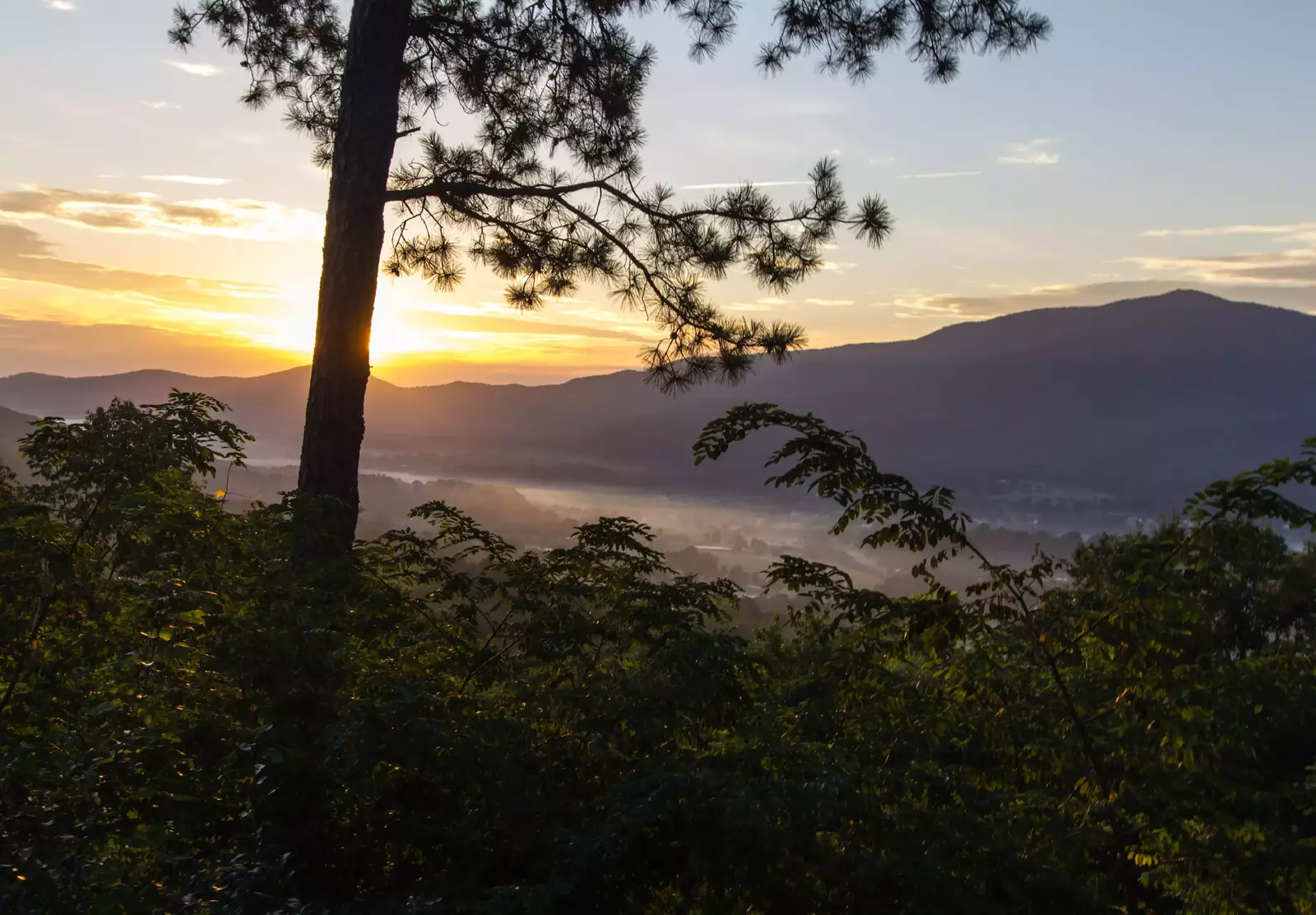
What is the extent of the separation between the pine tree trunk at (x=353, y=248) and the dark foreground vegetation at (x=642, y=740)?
1.77 metres

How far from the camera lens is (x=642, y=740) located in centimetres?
396

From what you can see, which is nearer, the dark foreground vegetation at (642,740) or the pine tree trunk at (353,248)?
the dark foreground vegetation at (642,740)

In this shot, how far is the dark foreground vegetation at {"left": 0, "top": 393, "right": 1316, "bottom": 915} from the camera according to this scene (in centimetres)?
292

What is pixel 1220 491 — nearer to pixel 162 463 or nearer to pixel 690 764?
pixel 690 764

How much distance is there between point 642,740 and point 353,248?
4251 mm

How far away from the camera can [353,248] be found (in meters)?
6.37

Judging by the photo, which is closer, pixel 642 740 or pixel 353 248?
pixel 642 740

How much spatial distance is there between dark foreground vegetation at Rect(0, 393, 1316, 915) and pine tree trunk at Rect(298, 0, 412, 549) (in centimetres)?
177

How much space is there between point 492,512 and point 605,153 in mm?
145433

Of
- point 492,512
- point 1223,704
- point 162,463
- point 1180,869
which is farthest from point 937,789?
point 492,512

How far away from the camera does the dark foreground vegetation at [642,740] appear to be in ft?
9.59

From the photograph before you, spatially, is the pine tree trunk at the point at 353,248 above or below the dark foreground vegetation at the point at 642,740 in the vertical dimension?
above

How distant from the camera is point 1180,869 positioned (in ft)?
10.5

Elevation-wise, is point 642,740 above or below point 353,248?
below
